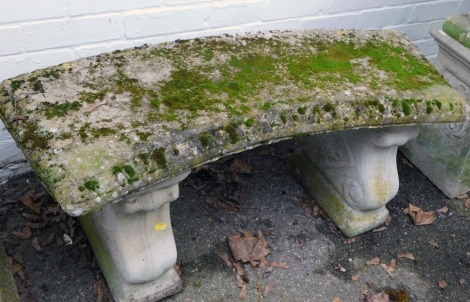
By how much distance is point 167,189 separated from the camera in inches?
72.0

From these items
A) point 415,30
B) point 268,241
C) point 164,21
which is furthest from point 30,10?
point 415,30

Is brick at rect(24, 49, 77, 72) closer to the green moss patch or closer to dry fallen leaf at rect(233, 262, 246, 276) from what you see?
the green moss patch

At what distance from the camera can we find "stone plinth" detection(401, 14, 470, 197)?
2.64 m

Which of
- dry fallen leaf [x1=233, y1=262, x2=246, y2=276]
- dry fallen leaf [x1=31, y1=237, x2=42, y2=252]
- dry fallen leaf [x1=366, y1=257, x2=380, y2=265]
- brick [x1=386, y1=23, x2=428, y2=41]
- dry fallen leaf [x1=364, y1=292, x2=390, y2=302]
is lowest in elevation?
dry fallen leaf [x1=366, y1=257, x2=380, y2=265]

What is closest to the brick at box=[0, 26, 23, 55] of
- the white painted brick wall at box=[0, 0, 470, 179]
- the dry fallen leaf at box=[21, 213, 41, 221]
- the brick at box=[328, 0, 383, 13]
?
the white painted brick wall at box=[0, 0, 470, 179]

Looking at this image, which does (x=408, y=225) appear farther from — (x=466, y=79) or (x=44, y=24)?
(x=44, y=24)

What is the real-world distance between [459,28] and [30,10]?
6.83ft

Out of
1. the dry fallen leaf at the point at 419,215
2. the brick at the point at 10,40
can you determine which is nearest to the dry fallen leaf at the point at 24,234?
the brick at the point at 10,40

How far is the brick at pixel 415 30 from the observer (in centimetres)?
329

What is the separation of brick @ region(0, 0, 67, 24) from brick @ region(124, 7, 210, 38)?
321 millimetres

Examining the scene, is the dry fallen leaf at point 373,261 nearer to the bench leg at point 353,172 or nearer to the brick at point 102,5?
the bench leg at point 353,172

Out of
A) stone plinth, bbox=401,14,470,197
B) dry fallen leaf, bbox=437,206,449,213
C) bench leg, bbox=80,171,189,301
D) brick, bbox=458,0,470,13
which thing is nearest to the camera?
bench leg, bbox=80,171,189,301

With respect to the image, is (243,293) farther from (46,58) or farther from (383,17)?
(383,17)

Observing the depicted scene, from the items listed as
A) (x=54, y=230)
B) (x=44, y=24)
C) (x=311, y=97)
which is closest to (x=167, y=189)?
(x=311, y=97)
